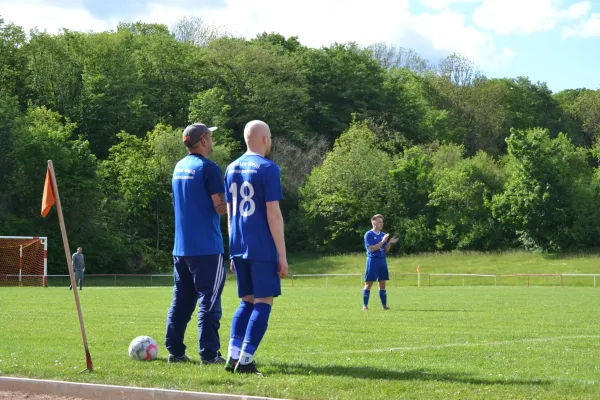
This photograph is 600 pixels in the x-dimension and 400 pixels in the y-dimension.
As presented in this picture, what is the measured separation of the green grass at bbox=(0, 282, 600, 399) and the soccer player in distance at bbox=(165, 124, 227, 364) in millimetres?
537

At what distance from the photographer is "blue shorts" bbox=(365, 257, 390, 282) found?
19797 millimetres

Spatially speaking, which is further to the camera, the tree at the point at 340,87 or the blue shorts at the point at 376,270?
the tree at the point at 340,87

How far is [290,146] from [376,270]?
61.4m

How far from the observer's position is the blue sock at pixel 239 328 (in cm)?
855

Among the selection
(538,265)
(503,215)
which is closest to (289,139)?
(503,215)

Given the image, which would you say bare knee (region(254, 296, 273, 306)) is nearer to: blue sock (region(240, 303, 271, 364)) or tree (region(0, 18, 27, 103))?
blue sock (region(240, 303, 271, 364))

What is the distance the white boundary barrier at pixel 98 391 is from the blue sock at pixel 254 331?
1082 millimetres

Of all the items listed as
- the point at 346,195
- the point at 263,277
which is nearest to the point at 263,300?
the point at 263,277

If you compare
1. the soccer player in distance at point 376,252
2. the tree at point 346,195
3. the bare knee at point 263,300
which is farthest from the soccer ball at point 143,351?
the tree at point 346,195

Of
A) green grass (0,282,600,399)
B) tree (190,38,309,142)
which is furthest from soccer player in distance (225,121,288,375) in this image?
tree (190,38,309,142)

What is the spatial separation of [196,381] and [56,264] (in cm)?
5490

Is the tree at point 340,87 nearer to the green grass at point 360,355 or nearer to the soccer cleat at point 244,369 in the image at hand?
the green grass at point 360,355

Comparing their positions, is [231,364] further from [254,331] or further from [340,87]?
[340,87]

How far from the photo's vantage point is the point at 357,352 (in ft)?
34.9
